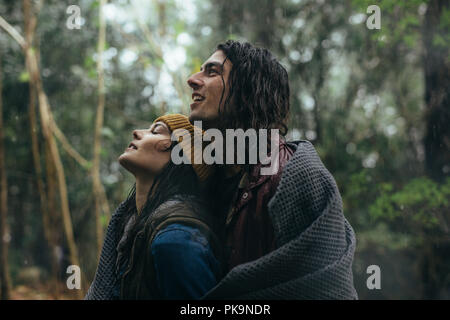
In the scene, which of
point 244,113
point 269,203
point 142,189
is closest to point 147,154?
point 142,189

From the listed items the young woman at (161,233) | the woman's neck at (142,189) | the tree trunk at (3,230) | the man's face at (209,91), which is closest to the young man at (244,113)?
the man's face at (209,91)

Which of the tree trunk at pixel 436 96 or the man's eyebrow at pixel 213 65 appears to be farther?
the tree trunk at pixel 436 96

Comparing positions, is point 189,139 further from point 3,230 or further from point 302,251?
point 3,230

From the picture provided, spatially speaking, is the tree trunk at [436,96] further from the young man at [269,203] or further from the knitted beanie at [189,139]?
the knitted beanie at [189,139]

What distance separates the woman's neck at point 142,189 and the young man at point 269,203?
286 millimetres

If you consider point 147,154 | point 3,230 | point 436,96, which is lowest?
point 3,230

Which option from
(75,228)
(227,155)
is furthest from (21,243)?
(227,155)

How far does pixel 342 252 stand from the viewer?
1.45 m

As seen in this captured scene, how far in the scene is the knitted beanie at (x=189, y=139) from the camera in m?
1.66

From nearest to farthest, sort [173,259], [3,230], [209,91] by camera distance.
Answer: [173,259] < [209,91] < [3,230]

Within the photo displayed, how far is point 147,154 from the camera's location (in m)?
1.65

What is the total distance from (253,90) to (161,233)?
671mm

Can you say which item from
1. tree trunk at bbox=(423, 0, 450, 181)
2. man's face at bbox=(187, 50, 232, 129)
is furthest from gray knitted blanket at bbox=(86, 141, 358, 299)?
tree trunk at bbox=(423, 0, 450, 181)
